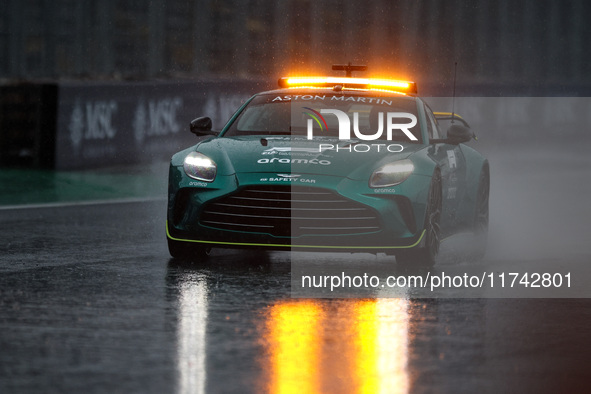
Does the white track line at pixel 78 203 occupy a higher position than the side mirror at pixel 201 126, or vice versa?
the side mirror at pixel 201 126

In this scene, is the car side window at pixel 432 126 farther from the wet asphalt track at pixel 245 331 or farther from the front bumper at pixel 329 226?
the front bumper at pixel 329 226

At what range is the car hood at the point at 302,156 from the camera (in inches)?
401

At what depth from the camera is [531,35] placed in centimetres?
3044

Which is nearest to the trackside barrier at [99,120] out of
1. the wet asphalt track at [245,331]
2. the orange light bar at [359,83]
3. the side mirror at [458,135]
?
the wet asphalt track at [245,331]

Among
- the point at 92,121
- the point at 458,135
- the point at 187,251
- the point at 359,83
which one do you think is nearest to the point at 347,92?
the point at 359,83

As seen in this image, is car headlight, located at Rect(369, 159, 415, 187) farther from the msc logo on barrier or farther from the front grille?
the msc logo on barrier

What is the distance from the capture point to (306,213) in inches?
396

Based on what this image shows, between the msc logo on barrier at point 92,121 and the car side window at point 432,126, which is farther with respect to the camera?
the msc logo on barrier at point 92,121

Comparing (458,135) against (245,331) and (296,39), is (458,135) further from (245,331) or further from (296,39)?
(296,39)

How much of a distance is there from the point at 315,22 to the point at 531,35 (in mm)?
6274

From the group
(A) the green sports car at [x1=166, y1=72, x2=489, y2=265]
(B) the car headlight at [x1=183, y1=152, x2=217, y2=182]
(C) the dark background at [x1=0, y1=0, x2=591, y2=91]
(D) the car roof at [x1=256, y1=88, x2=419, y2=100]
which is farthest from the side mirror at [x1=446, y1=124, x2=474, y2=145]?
(C) the dark background at [x1=0, y1=0, x2=591, y2=91]

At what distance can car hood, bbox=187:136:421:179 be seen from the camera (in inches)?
401

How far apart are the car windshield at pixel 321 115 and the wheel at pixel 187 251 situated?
100 centimetres

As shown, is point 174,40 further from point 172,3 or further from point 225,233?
point 225,233
